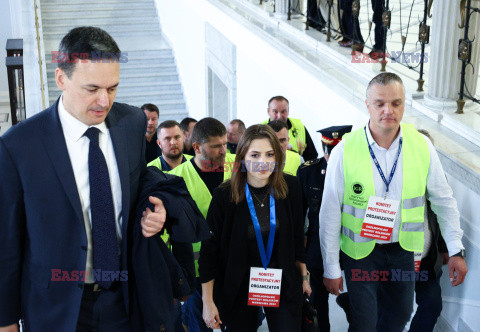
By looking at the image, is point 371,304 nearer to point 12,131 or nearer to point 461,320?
point 461,320

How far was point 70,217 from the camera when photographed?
2.40 meters

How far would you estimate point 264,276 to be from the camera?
10.8 ft

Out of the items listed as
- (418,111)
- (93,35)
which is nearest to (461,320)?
(418,111)

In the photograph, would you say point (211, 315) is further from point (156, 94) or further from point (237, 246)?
point (156, 94)

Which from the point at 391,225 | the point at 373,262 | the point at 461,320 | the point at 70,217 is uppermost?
the point at 70,217

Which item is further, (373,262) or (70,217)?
(373,262)

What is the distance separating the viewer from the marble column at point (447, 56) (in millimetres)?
4805

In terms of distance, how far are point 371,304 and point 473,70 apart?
243 cm

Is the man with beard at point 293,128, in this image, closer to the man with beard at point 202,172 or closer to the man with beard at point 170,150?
the man with beard at point 170,150

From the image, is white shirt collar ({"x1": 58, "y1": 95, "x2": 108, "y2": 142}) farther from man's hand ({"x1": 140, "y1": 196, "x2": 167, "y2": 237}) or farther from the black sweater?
the black sweater

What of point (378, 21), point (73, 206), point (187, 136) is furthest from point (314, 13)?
point (73, 206)

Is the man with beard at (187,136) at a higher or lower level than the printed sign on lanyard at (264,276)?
higher

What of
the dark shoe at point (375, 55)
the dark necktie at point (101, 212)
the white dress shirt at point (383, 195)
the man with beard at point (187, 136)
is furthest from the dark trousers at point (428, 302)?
the dark shoe at point (375, 55)

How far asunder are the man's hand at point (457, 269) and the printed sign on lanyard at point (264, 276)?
0.96 metres
